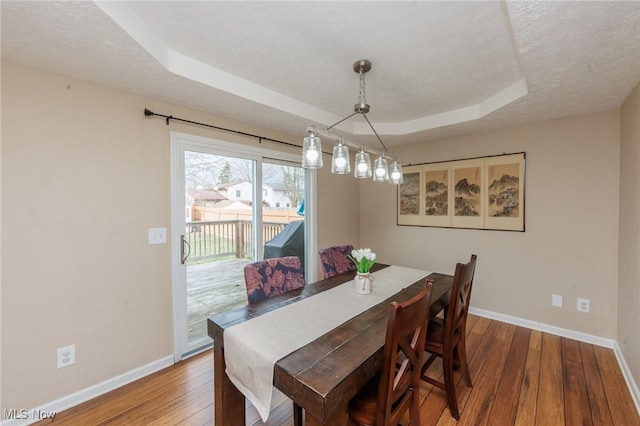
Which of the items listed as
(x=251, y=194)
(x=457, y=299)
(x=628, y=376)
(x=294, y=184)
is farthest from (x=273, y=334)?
(x=628, y=376)

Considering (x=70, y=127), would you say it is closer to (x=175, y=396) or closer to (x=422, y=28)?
(x=175, y=396)

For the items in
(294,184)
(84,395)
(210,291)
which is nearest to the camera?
(84,395)

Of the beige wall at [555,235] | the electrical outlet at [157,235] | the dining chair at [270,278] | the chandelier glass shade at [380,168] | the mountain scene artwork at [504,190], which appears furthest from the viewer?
the mountain scene artwork at [504,190]

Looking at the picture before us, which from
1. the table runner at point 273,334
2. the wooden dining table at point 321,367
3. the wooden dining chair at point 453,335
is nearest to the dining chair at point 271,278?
the wooden dining table at point 321,367

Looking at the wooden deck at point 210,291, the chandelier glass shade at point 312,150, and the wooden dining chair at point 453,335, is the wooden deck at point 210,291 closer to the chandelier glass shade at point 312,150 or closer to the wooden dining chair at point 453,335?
the chandelier glass shade at point 312,150

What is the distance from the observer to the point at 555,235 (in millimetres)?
2863

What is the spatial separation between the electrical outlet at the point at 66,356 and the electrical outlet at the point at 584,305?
4523 millimetres

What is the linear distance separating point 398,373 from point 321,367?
0.39 metres

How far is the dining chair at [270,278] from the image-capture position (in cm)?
197

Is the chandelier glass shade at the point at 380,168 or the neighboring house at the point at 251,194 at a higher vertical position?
the chandelier glass shade at the point at 380,168

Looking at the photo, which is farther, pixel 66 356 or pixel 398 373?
pixel 66 356

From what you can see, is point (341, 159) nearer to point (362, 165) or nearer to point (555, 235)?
point (362, 165)

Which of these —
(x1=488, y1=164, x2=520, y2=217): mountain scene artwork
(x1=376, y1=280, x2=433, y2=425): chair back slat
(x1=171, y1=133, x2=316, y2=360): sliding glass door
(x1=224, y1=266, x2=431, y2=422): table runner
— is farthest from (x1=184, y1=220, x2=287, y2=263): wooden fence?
(x1=488, y1=164, x2=520, y2=217): mountain scene artwork

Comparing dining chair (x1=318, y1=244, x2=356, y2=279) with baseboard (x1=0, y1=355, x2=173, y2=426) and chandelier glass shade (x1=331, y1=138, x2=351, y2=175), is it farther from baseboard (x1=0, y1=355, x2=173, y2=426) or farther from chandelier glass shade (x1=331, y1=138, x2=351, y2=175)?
baseboard (x1=0, y1=355, x2=173, y2=426)
